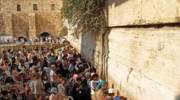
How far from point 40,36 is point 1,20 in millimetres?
5415

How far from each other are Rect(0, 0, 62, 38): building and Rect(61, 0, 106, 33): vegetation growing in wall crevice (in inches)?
1519

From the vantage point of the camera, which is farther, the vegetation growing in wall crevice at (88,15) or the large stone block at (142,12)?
the vegetation growing in wall crevice at (88,15)

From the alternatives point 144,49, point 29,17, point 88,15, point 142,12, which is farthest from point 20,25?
point 144,49

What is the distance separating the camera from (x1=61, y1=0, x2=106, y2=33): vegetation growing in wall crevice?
13344mm

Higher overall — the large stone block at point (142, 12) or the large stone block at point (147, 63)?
the large stone block at point (142, 12)

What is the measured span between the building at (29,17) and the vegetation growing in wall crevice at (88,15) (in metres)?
38.6

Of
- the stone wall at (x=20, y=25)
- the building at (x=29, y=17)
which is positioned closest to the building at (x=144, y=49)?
the building at (x=29, y=17)

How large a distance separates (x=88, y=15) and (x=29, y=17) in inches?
1611

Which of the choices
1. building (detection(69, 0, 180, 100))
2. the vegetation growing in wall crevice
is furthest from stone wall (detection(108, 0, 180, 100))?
the vegetation growing in wall crevice

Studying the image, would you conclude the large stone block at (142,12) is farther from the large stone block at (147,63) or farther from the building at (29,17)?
the building at (29,17)

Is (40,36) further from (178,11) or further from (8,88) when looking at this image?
(178,11)

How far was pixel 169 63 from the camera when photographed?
255 inches

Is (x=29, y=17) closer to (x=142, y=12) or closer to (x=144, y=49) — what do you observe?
(x=142, y=12)

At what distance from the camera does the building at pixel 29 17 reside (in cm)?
5366
